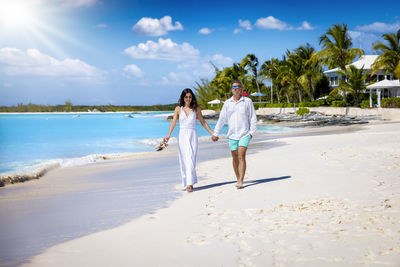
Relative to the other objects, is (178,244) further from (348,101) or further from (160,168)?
(348,101)

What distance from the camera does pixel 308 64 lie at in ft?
140

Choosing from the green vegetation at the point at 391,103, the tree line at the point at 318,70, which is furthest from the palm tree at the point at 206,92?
the green vegetation at the point at 391,103

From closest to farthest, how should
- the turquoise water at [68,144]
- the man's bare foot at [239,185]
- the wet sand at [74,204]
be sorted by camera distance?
the wet sand at [74,204] < the man's bare foot at [239,185] < the turquoise water at [68,144]

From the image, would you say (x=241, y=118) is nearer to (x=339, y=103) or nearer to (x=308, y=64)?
(x=339, y=103)

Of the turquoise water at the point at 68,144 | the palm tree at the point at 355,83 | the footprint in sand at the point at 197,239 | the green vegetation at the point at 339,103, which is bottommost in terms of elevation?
the turquoise water at the point at 68,144

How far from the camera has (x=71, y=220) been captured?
15.2ft

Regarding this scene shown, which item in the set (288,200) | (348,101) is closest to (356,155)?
(288,200)

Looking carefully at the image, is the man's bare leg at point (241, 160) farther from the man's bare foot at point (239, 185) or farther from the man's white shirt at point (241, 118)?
the man's white shirt at point (241, 118)

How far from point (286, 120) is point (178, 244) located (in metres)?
36.9

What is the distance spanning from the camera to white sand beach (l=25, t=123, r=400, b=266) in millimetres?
3090

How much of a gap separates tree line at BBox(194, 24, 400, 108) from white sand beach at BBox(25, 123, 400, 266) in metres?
28.8

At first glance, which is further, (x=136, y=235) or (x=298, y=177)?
(x=298, y=177)

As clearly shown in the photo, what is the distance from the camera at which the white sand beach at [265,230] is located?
3.09 meters

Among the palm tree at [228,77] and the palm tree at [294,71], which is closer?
the palm tree at [294,71]
